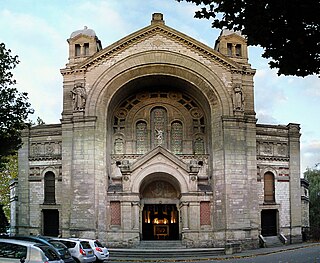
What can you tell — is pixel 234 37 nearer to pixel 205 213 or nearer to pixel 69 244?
pixel 205 213

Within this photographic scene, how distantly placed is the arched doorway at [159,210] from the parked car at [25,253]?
20756 mm

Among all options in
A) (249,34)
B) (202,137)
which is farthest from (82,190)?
(249,34)

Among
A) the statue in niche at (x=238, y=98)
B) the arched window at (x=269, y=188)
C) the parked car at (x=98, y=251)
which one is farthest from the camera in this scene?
the arched window at (x=269, y=188)

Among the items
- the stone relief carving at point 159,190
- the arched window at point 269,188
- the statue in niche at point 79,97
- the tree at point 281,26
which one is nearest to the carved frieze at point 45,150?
the statue in niche at point 79,97

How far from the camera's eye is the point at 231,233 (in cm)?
3534

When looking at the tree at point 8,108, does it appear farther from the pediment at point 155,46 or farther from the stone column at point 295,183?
the stone column at point 295,183

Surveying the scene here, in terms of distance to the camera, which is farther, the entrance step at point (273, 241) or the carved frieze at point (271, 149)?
the carved frieze at point (271, 149)

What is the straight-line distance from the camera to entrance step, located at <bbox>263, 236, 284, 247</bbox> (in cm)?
3734

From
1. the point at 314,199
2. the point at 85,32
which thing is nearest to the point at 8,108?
the point at 85,32

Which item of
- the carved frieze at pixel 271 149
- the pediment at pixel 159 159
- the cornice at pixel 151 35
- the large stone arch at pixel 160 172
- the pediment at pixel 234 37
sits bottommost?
the large stone arch at pixel 160 172

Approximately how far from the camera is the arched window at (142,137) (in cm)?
3941

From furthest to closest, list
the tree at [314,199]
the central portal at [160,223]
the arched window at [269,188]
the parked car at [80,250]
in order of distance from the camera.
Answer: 1. the tree at [314,199]
2. the central portal at [160,223]
3. the arched window at [269,188]
4. the parked car at [80,250]

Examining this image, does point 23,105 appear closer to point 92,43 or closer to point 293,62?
point 92,43

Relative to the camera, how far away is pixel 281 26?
44.1ft
